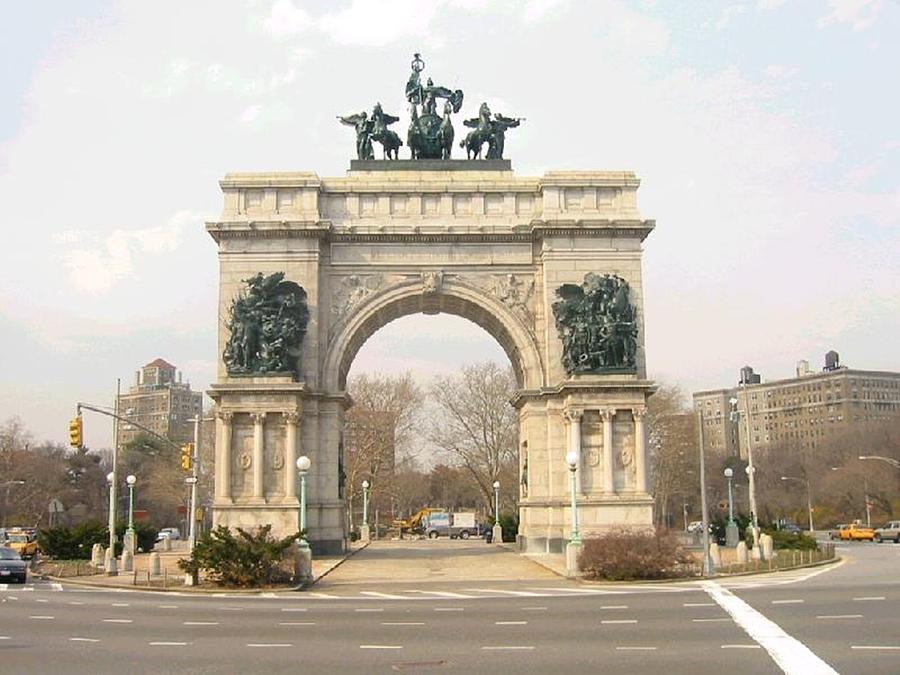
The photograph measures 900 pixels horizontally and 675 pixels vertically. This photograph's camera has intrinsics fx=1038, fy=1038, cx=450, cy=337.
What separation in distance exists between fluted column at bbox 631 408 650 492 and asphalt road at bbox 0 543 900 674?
11.8 m

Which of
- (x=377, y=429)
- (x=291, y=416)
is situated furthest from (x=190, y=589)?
(x=377, y=429)

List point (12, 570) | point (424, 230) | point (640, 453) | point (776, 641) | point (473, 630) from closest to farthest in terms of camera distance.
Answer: point (776, 641) < point (473, 630) < point (12, 570) < point (640, 453) < point (424, 230)

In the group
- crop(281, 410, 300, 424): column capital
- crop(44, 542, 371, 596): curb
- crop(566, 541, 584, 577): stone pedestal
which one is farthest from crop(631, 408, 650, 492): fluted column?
crop(281, 410, 300, 424): column capital

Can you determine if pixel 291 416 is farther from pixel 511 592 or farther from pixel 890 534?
pixel 890 534

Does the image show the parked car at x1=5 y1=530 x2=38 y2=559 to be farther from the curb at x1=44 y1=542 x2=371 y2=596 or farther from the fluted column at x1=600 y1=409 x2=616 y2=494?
the fluted column at x1=600 y1=409 x2=616 y2=494

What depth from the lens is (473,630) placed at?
1695cm

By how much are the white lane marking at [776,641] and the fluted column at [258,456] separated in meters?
20.6

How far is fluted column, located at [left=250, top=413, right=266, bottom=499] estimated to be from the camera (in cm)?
3772

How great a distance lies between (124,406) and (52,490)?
57.8 meters

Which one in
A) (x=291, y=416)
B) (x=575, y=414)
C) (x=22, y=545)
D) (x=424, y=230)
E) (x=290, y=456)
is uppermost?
(x=424, y=230)

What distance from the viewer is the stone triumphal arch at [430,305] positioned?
37938 mm

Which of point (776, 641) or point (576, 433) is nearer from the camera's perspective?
point (776, 641)

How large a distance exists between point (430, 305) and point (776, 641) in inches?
1124

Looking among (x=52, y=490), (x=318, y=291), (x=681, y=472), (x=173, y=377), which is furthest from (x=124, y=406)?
(x=318, y=291)
